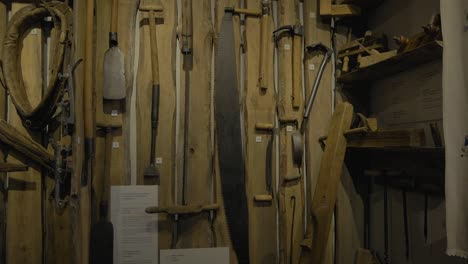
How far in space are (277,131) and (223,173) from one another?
436 mm

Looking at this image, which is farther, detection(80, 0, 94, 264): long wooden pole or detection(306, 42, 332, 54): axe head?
detection(306, 42, 332, 54): axe head

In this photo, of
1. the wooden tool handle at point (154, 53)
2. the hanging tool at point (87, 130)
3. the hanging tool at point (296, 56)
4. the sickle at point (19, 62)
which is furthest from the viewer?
the hanging tool at point (296, 56)

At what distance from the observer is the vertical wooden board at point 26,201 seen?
179cm

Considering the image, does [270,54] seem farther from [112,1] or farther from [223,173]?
[112,1]

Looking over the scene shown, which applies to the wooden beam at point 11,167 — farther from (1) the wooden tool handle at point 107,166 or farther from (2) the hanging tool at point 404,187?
(2) the hanging tool at point 404,187

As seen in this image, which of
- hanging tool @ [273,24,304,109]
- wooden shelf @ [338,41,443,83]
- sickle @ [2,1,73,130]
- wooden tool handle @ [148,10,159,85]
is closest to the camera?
wooden shelf @ [338,41,443,83]

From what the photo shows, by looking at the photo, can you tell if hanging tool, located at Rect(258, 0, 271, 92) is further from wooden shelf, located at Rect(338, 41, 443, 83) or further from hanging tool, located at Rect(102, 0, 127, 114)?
hanging tool, located at Rect(102, 0, 127, 114)

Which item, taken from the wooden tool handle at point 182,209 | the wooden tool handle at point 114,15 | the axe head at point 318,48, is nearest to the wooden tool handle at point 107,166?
the wooden tool handle at point 182,209

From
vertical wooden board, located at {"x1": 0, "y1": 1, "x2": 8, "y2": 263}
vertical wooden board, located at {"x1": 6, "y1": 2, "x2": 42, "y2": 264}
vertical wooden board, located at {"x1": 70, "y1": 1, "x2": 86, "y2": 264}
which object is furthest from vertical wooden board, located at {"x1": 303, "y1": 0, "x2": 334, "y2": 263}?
vertical wooden board, located at {"x1": 0, "y1": 1, "x2": 8, "y2": 263}

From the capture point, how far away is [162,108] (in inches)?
75.4

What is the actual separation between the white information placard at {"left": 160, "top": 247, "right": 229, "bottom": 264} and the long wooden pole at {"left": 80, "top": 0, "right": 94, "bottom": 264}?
45 centimetres

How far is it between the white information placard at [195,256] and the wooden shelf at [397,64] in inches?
51.6

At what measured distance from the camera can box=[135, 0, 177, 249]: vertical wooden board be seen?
189 centimetres

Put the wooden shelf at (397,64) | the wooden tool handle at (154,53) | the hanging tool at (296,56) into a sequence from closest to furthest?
the wooden shelf at (397,64) < the wooden tool handle at (154,53) < the hanging tool at (296,56)
